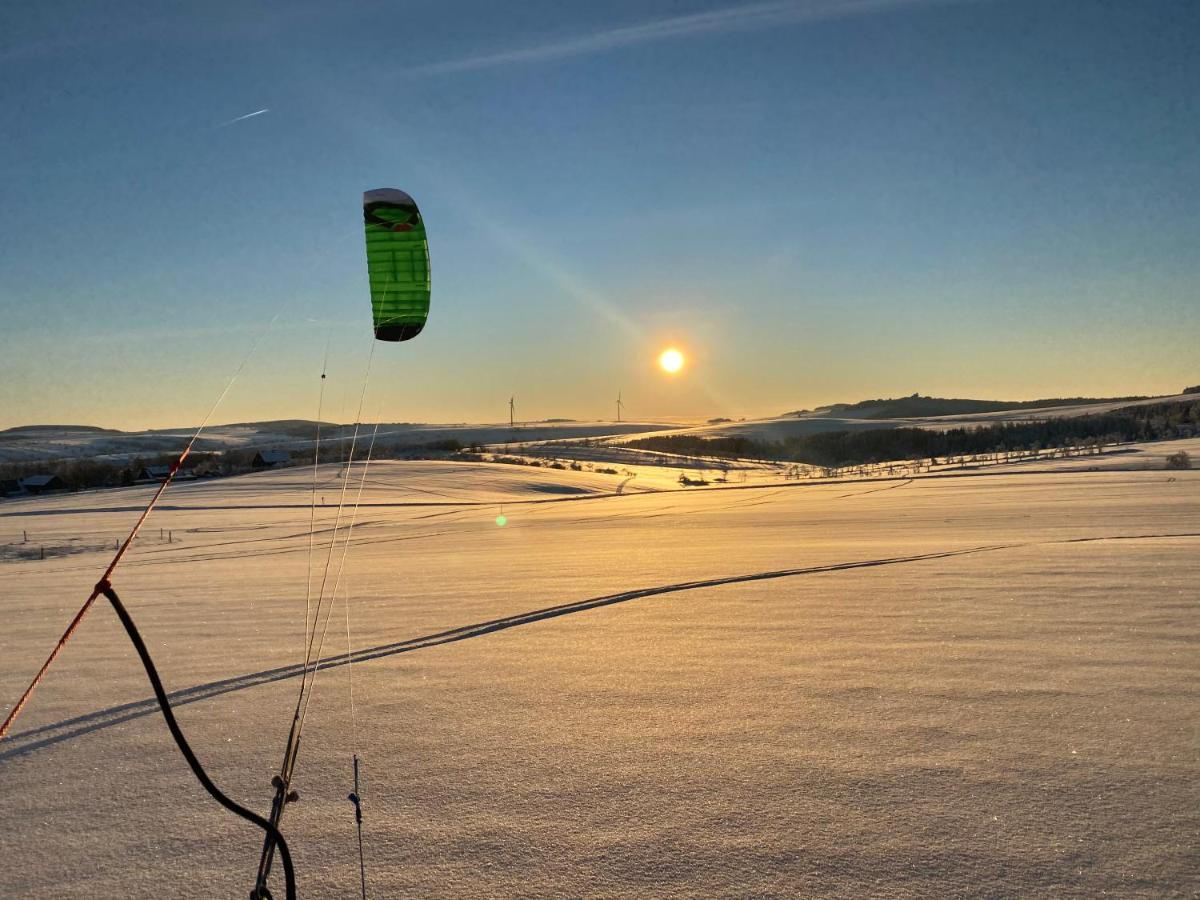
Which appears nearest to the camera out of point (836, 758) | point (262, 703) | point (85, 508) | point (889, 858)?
point (889, 858)

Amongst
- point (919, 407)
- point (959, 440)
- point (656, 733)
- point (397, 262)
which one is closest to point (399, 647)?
point (656, 733)

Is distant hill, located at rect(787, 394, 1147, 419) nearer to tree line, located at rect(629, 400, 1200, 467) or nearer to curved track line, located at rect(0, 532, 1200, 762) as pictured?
tree line, located at rect(629, 400, 1200, 467)

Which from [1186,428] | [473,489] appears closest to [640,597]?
[473,489]

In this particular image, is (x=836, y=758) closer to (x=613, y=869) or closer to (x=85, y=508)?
(x=613, y=869)

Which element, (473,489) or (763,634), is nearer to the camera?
(763,634)

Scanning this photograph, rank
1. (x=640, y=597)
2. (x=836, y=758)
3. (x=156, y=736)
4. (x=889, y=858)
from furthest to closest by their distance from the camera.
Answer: (x=640, y=597) < (x=156, y=736) < (x=836, y=758) < (x=889, y=858)
